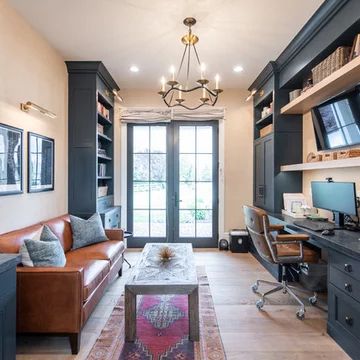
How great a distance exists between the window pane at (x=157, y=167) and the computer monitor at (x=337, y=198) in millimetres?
2727

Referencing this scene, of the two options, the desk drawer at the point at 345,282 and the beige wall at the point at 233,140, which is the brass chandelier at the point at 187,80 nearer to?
the beige wall at the point at 233,140

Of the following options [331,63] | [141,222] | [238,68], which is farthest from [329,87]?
[141,222]

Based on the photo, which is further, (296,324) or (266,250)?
(266,250)

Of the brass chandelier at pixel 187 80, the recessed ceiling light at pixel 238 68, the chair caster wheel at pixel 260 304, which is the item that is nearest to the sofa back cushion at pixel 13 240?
the brass chandelier at pixel 187 80

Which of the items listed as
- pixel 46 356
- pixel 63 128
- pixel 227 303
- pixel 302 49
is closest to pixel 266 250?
pixel 227 303

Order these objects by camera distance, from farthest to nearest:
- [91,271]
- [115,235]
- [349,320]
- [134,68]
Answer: [134,68], [115,235], [91,271], [349,320]

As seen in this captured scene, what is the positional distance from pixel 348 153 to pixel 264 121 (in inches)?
86.4

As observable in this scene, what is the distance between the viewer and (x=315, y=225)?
313 centimetres

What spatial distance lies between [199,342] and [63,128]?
3302 millimetres

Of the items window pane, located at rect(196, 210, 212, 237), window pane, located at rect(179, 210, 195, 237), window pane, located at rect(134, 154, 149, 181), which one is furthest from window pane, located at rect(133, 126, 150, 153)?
window pane, located at rect(196, 210, 212, 237)

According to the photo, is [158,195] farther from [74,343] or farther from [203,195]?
[74,343]

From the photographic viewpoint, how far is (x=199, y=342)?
2.32 m

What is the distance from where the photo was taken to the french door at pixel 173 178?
5.41 meters

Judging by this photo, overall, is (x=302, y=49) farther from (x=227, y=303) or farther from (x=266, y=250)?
(x=227, y=303)
